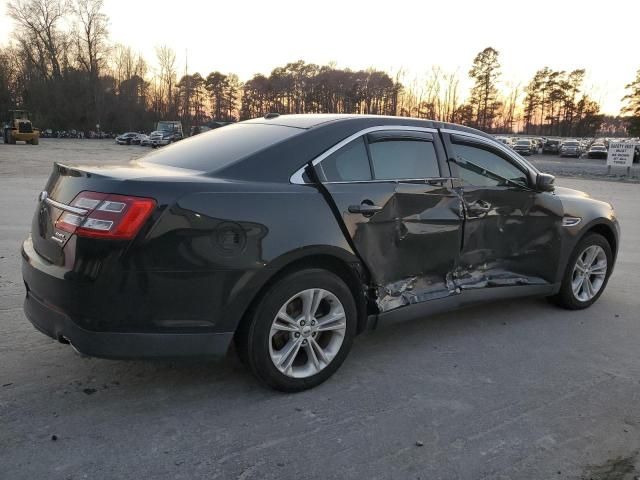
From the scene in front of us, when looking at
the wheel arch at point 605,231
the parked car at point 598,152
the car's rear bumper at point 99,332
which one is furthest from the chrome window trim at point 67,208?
the parked car at point 598,152

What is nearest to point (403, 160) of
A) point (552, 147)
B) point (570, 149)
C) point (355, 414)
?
point (355, 414)

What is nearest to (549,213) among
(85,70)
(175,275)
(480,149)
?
(480,149)

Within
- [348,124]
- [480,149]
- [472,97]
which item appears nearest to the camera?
[348,124]

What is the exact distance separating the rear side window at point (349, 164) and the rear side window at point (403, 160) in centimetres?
8

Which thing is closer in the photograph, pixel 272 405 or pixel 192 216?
pixel 192 216

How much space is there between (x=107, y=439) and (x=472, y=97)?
99393mm

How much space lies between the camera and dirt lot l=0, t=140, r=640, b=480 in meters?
2.61

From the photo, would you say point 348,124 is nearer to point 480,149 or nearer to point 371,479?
point 480,149

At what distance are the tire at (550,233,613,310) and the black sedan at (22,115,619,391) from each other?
0.65 m

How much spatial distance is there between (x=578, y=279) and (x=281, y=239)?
3.43 m

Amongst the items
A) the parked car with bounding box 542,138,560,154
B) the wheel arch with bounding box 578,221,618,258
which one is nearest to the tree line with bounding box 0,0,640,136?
the parked car with bounding box 542,138,560,154

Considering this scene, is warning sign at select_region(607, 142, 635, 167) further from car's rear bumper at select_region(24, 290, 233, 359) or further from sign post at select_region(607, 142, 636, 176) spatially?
car's rear bumper at select_region(24, 290, 233, 359)

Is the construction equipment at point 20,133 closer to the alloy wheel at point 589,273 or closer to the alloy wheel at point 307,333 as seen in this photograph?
the alloy wheel at point 589,273

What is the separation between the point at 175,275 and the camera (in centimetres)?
280
